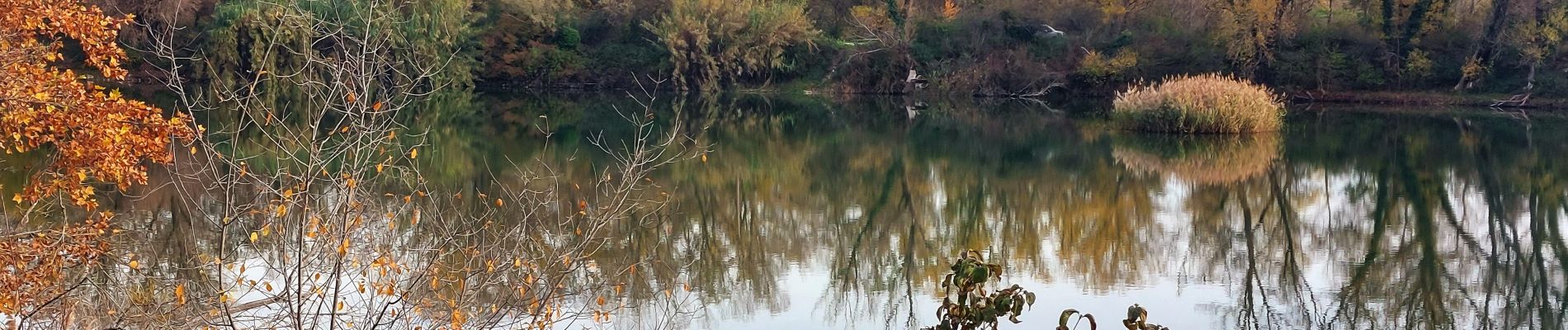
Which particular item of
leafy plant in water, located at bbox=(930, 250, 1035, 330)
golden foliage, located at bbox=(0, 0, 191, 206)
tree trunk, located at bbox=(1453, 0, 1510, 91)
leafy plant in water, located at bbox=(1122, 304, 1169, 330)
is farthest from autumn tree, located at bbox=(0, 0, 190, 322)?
tree trunk, located at bbox=(1453, 0, 1510, 91)

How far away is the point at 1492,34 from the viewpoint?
28.9 m

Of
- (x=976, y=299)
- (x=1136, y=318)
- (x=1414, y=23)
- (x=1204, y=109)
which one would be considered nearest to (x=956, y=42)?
(x=1414, y=23)

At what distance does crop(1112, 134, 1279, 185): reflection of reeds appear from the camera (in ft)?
47.3

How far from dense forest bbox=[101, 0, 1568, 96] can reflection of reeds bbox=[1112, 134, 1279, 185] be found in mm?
12599

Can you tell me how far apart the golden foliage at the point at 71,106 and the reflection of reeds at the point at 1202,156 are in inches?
400

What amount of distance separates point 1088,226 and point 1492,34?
867 inches

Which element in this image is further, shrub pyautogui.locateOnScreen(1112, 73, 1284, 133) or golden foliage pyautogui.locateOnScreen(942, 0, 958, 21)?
golden foliage pyautogui.locateOnScreen(942, 0, 958, 21)

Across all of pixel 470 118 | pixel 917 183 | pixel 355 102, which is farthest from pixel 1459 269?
pixel 470 118

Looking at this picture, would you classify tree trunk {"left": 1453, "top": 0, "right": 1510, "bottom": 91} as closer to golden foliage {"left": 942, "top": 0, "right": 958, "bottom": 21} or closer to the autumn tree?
golden foliage {"left": 942, "top": 0, "right": 958, "bottom": 21}

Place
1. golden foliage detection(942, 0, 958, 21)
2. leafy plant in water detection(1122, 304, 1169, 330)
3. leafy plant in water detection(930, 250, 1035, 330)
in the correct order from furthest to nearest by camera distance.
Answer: golden foliage detection(942, 0, 958, 21) → leafy plant in water detection(930, 250, 1035, 330) → leafy plant in water detection(1122, 304, 1169, 330)

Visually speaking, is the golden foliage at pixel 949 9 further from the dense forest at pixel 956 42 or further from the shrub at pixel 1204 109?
the shrub at pixel 1204 109

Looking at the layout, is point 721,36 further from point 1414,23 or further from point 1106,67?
point 1414,23

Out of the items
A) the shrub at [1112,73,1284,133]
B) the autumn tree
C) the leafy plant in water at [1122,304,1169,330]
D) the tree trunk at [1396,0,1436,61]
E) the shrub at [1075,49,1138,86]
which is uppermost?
the tree trunk at [1396,0,1436,61]

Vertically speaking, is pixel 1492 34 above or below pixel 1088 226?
above
